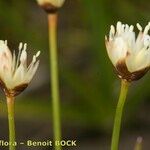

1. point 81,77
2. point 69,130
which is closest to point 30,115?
point 69,130

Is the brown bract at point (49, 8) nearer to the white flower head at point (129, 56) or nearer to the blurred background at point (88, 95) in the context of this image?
the white flower head at point (129, 56)

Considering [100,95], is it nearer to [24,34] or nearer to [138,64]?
[24,34]

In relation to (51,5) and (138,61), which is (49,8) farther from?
(138,61)

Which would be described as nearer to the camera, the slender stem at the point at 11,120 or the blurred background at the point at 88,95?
the slender stem at the point at 11,120

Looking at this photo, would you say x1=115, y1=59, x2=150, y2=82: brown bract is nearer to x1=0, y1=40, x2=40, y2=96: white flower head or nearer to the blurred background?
x1=0, y1=40, x2=40, y2=96: white flower head

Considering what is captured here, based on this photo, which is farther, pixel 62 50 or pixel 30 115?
pixel 62 50

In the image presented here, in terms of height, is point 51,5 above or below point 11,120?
above

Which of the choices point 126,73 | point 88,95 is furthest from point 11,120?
point 88,95

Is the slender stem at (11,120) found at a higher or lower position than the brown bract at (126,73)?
lower

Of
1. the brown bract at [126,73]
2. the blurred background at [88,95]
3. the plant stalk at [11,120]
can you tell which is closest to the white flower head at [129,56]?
the brown bract at [126,73]
